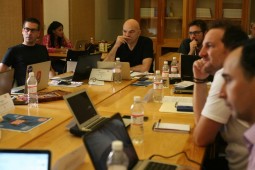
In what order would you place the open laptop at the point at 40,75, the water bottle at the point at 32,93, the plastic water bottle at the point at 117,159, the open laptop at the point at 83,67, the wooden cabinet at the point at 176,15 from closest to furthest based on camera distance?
the plastic water bottle at the point at 117,159 → the water bottle at the point at 32,93 → the open laptop at the point at 40,75 → the open laptop at the point at 83,67 → the wooden cabinet at the point at 176,15

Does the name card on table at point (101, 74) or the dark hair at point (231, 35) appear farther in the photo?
the name card on table at point (101, 74)

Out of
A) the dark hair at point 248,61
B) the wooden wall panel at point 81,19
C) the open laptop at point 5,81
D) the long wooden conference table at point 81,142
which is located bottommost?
the long wooden conference table at point 81,142

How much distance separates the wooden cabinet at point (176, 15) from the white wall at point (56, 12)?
1.30 meters

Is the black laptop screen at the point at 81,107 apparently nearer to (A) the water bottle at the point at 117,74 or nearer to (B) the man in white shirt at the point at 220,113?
(B) the man in white shirt at the point at 220,113

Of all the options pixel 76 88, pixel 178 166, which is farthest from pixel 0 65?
pixel 178 166

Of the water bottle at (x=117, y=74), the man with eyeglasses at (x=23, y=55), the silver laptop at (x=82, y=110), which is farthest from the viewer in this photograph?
the man with eyeglasses at (x=23, y=55)

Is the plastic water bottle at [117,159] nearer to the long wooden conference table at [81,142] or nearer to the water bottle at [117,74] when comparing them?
the long wooden conference table at [81,142]

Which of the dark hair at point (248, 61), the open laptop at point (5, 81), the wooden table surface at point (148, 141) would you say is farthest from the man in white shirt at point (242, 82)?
the open laptop at point (5, 81)

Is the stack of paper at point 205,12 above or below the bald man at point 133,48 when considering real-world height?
above

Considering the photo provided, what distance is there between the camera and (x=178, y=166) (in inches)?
60.3

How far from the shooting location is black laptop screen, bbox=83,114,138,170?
4.16 feet

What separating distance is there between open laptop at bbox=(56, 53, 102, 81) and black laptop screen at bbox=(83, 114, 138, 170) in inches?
76.7

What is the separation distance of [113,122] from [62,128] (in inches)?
25.9

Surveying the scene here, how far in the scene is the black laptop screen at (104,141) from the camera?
4.16 feet
